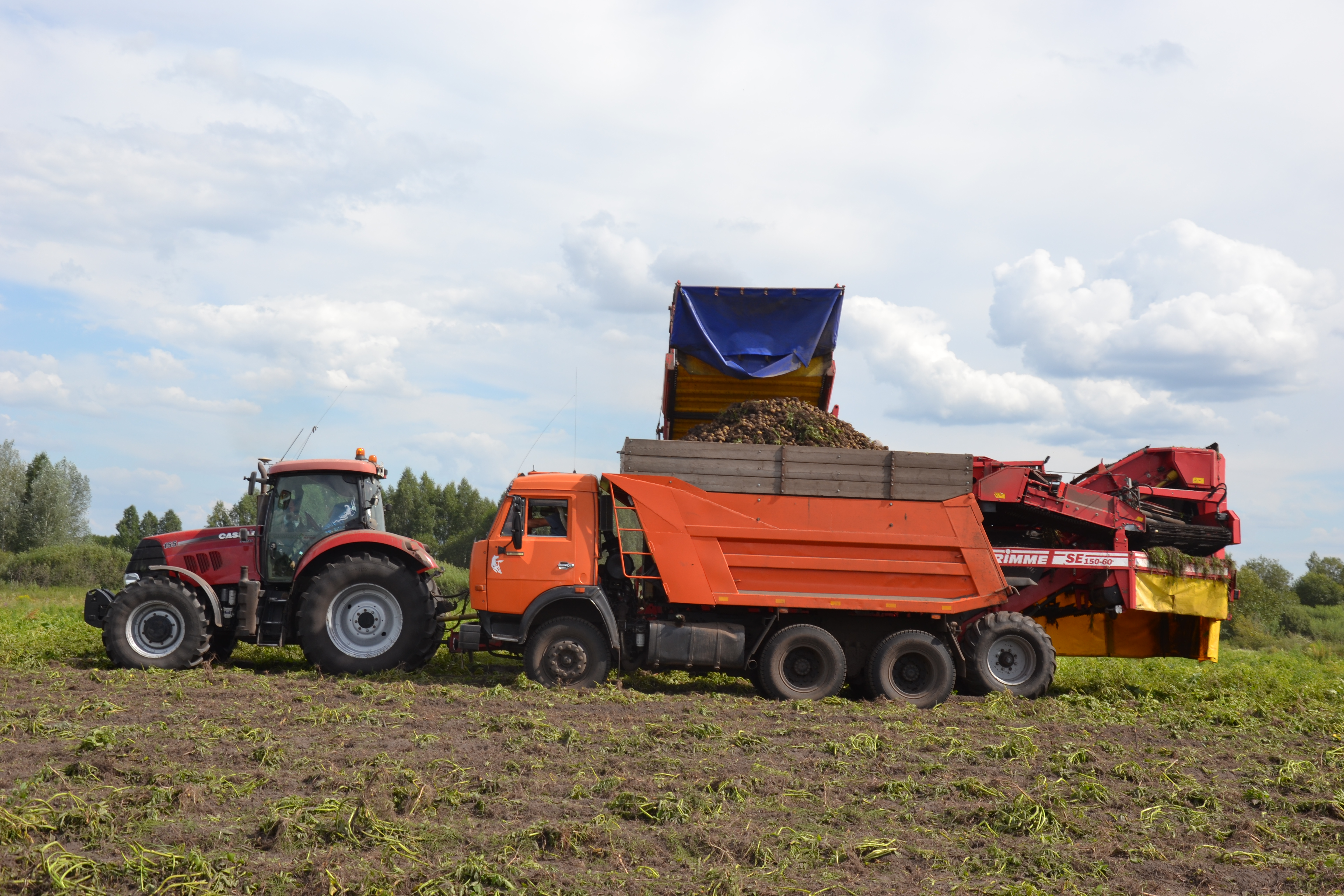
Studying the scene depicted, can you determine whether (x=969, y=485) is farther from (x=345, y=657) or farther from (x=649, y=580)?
(x=345, y=657)

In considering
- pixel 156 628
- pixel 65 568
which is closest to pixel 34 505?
pixel 65 568

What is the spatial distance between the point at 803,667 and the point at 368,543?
496 cm

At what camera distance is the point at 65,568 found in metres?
33.7

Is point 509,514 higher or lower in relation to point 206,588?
higher

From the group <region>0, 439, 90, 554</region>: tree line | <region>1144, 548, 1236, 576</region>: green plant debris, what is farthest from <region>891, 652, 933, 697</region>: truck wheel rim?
<region>0, 439, 90, 554</region>: tree line

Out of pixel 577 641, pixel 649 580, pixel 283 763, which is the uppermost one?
pixel 649 580

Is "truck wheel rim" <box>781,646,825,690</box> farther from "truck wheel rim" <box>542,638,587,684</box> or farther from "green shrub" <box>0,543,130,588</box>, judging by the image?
"green shrub" <box>0,543,130,588</box>

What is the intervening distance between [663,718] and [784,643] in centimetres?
195

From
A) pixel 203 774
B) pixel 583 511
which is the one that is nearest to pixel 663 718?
pixel 583 511

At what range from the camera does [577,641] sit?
10.1 m

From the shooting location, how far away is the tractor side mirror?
398 inches

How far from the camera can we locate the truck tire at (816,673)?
33.0ft

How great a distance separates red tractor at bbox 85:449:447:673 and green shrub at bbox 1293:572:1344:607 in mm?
37248

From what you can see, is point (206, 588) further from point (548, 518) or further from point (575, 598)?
point (575, 598)
